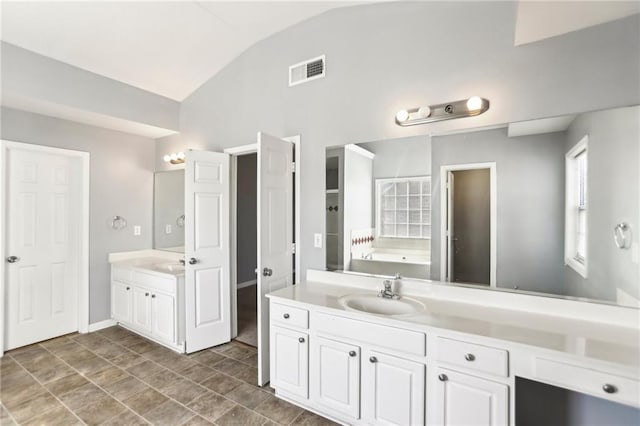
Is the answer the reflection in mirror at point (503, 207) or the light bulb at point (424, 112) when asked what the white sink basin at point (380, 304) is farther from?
the light bulb at point (424, 112)

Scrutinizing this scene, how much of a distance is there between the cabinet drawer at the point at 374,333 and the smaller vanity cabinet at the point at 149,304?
Answer: 1.81 m

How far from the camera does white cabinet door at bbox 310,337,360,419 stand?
75.5 inches

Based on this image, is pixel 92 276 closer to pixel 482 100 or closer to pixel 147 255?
pixel 147 255

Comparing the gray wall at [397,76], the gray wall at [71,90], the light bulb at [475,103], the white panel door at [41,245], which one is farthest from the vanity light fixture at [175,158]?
the light bulb at [475,103]

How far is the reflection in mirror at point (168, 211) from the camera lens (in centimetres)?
404

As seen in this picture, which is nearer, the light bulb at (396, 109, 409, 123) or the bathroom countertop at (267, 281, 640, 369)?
the bathroom countertop at (267, 281, 640, 369)

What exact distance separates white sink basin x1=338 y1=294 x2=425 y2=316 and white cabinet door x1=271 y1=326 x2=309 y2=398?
0.39 m

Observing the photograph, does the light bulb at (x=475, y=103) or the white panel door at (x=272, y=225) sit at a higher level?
the light bulb at (x=475, y=103)

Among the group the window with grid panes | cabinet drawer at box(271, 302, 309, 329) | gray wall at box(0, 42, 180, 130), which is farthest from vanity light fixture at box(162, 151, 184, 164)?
the window with grid panes

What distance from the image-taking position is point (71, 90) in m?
3.06

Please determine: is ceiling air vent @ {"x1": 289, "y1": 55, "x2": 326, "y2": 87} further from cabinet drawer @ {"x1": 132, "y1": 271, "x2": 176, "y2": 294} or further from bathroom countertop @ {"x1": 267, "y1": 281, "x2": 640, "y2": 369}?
cabinet drawer @ {"x1": 132, "y1": 271, "x2": 176, "y2": 294}

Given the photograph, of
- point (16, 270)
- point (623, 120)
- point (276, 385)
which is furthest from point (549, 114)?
point (16, 270)

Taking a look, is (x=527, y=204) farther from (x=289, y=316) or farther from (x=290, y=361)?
(x=290, y=361)

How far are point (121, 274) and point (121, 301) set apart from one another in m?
0.33
